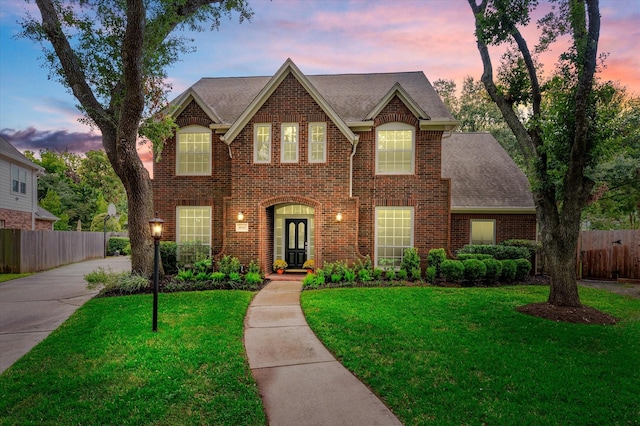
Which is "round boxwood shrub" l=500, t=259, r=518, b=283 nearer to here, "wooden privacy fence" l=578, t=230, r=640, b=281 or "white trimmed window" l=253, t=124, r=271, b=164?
"wooden privacy fence" l=578, t=230, r=640, b=281

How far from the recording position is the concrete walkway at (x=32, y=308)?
20.0 ft

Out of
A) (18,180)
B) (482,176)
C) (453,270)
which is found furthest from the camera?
(18,180)

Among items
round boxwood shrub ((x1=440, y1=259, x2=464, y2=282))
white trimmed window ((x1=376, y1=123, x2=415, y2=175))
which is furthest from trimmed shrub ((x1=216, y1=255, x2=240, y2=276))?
round boxwood shrub ((x1=440, y1=259, x2=464, y2=282))

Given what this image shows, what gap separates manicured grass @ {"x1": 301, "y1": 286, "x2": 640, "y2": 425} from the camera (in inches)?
152

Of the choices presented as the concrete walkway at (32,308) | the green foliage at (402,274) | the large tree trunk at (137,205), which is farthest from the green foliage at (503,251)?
the concrete walkway at (32,308)

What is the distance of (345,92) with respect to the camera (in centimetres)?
1547

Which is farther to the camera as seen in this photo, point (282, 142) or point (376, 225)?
Result: point (376, 225)

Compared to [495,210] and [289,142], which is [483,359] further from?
[495,210]

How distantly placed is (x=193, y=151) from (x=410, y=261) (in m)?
9.62

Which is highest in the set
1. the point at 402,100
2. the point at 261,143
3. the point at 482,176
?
the point at 402,100

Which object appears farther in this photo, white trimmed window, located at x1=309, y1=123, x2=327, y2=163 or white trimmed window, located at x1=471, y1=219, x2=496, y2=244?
white trimmed window, located at x1=471, y1=219, x2=496, y2=244

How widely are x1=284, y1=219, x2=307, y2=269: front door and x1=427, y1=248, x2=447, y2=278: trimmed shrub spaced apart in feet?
16.5

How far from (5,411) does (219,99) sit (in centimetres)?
1392

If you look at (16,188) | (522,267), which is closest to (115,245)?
(16,188)
